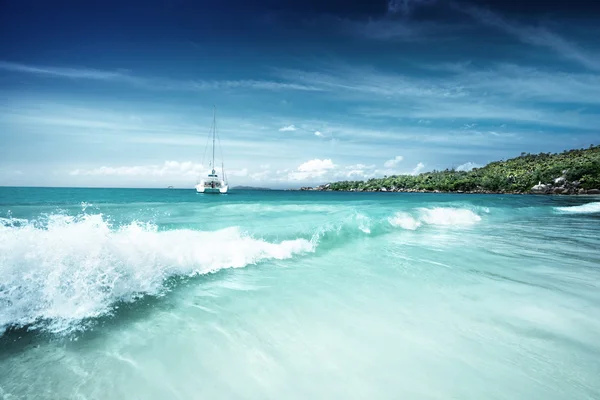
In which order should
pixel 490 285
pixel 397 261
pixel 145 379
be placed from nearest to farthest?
pixel 145 379 < pixel 490 285 < pixel 397 261

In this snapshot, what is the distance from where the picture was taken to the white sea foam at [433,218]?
65.5 feet

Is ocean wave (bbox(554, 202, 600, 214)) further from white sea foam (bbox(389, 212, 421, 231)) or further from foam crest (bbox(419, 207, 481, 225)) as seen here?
white sea foam (bbox(389, 212, 421, 231))

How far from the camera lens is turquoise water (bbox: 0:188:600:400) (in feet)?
12.3

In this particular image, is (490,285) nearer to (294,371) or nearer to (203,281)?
(294,371)

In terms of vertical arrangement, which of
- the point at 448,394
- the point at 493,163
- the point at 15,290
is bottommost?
the point at 448,394

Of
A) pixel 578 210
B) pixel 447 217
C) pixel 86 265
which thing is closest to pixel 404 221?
pixel 447 217

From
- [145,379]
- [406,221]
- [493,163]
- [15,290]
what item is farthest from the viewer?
[493,163]

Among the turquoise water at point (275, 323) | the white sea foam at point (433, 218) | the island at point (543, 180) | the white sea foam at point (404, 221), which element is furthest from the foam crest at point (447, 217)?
the island at point (543, 180)

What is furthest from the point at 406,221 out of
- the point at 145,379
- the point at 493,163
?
the point at 493,163

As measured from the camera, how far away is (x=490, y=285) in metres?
7.41

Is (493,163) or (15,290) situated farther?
(493,163)

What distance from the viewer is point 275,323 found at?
5.37 metres

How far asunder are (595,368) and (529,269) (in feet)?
18.9

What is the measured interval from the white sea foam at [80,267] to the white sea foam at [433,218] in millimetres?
13659
